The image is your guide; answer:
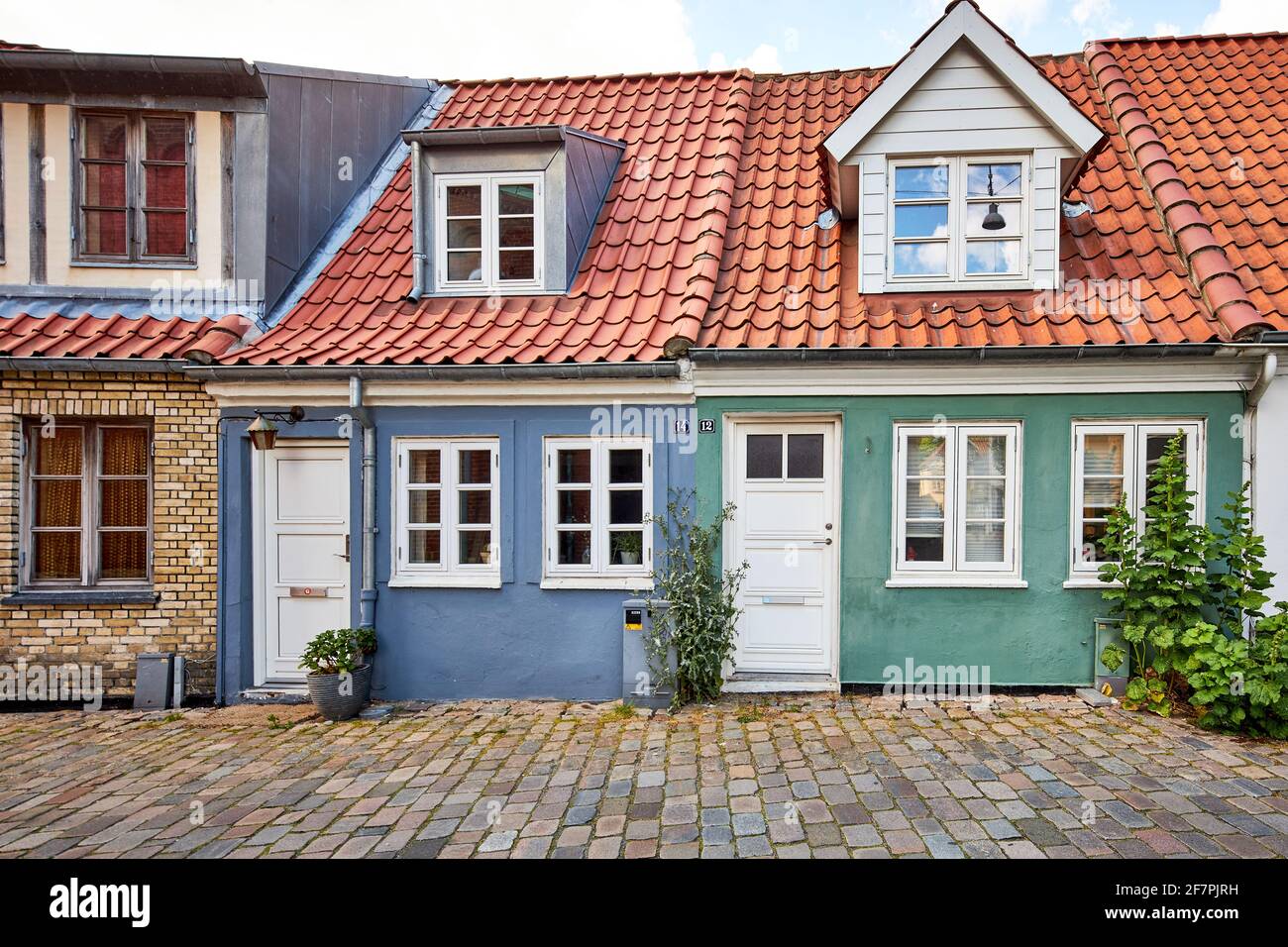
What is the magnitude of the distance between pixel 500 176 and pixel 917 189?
4.44 meters

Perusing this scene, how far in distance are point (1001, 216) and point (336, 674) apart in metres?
7.76

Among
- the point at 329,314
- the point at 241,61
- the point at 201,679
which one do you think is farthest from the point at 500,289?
the point at 201,679

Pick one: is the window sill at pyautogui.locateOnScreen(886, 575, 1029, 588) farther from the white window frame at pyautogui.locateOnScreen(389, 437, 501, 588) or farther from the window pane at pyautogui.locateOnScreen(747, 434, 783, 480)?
the white window frame at pyautogui.locateOnScreen(389, 437, 501, 588)

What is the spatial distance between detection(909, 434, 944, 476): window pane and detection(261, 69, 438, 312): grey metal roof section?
6.90 meters

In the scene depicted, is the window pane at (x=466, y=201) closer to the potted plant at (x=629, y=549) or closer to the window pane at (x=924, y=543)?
the potted plant at (x=629, y=549)

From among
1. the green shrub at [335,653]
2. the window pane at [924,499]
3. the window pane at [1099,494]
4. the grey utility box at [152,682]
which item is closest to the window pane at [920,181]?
the window pane at [924,499]

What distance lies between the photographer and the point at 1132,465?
623 cm

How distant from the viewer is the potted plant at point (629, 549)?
6.60 metres

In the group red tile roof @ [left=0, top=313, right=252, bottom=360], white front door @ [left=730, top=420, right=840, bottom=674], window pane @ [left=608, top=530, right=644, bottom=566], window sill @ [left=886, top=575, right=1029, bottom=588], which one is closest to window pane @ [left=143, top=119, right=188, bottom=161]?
red tile roof @ [left=0, top=313, right=252, bottom=360]

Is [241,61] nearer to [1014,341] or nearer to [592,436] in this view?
[592,436]

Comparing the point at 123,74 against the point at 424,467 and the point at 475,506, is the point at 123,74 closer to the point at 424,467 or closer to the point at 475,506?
the point at 424,467

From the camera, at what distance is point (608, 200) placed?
824cm

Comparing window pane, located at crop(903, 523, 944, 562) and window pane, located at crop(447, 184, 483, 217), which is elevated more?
window pane, located at crop(447, 184, 483, 217)

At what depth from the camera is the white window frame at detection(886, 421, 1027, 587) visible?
20.7 ft
